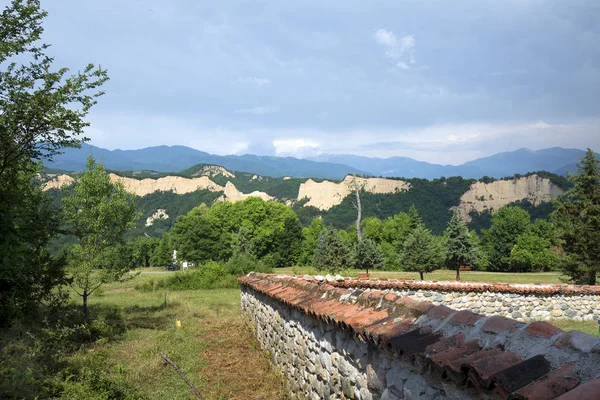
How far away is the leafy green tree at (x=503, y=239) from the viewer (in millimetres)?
54312

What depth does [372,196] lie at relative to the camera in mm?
111375

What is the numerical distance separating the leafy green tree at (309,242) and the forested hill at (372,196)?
18278 mm

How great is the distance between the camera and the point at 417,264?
29.2 m

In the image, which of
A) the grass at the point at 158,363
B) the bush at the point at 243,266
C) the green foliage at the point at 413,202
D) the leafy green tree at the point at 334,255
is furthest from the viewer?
the green foliage at the point at 413,202

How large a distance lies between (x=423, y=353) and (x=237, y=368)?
617 cm

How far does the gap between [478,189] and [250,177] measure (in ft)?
297

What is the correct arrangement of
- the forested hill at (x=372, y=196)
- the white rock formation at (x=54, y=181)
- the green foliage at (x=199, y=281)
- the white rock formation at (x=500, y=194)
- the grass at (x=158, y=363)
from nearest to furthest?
1. the grass at (x=158, y=363)
2. the white rock formation at (x=54, y=181)
3. the green foliage at (x=199, y=281)
4. the forested hill at (x=372, y=196)
5. the white rock formation at (x=500, y=194)

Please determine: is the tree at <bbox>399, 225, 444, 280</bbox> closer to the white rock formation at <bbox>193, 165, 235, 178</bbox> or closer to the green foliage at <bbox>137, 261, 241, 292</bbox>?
the green foliage at <bbox>137, 261, 241, 292</bbox>

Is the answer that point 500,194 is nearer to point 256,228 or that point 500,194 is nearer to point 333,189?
point 333,189

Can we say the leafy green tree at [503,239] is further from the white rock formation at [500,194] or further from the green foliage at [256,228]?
the white rock formation at [500,194]

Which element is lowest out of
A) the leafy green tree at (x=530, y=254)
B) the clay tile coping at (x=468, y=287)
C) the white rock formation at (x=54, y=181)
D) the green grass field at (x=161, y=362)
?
the leafy green tree at (x=530, y=254)

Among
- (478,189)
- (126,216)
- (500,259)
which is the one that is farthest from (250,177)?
(126,216)

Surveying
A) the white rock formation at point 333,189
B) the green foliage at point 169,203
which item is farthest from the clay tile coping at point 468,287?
the white rock formation at point 333,189

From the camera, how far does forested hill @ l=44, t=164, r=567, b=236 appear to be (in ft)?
322
